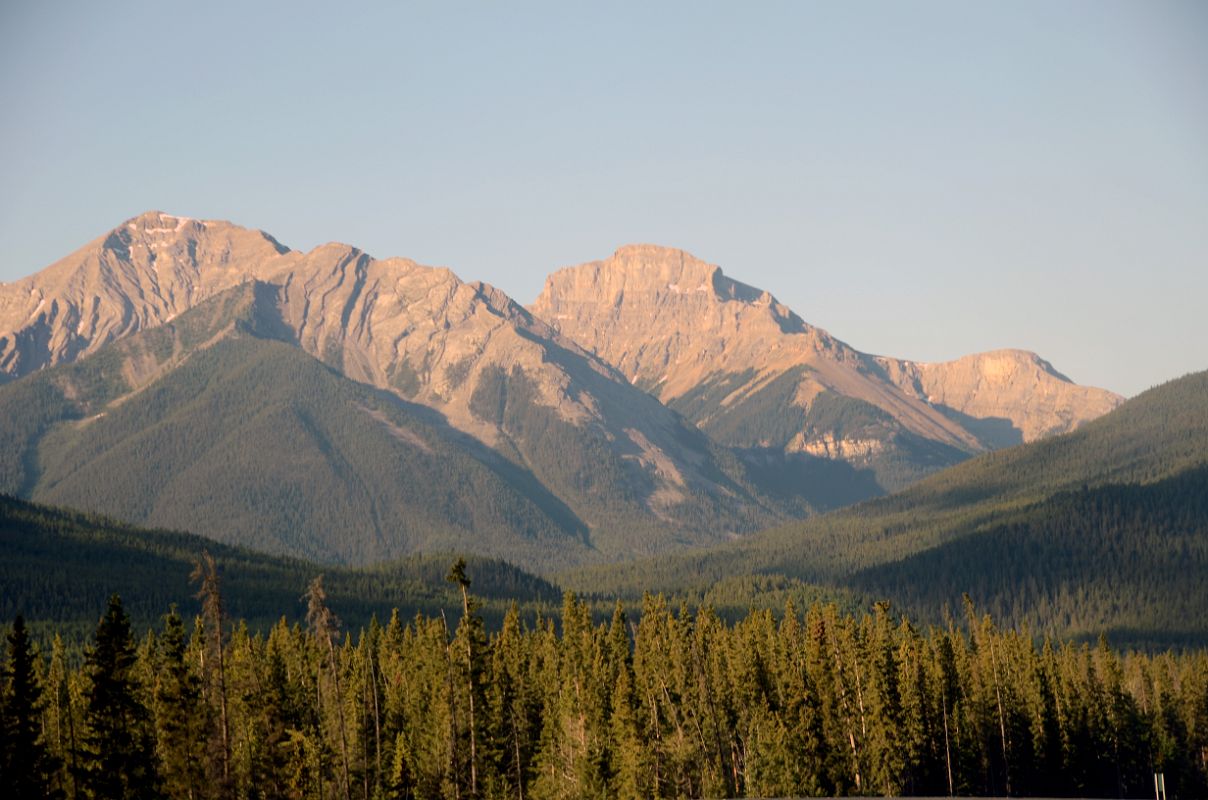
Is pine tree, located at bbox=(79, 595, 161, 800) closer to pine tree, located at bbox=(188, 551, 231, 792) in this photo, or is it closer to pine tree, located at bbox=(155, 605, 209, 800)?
pine tree, located at bbox=(155, 605, 209, 800)

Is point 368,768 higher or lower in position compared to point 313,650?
lower

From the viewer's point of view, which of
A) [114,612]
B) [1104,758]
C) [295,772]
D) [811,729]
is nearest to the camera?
[114,612]

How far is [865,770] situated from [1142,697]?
5544cm

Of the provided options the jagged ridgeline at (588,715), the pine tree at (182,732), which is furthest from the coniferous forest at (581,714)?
the jagged ridgeline at (588,715)

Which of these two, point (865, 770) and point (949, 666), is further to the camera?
point (949, 666)

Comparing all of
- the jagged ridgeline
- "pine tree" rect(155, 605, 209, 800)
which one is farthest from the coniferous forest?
the jagged ridgeline

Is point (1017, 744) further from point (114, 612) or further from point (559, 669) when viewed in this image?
point (114, 612)

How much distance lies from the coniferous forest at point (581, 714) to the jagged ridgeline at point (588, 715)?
261 mm

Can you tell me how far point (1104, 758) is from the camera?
175 meters

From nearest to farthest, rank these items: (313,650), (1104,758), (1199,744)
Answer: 1. (313,650)
2. (1104,758)
3. (1199,744)

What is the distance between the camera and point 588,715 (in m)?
134

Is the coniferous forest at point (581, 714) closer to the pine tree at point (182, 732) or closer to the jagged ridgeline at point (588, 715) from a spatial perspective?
the pine tree at point (182, 732)

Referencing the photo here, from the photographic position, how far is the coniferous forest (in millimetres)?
106188

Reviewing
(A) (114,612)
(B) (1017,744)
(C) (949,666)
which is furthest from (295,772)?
(B) (1017,744)
